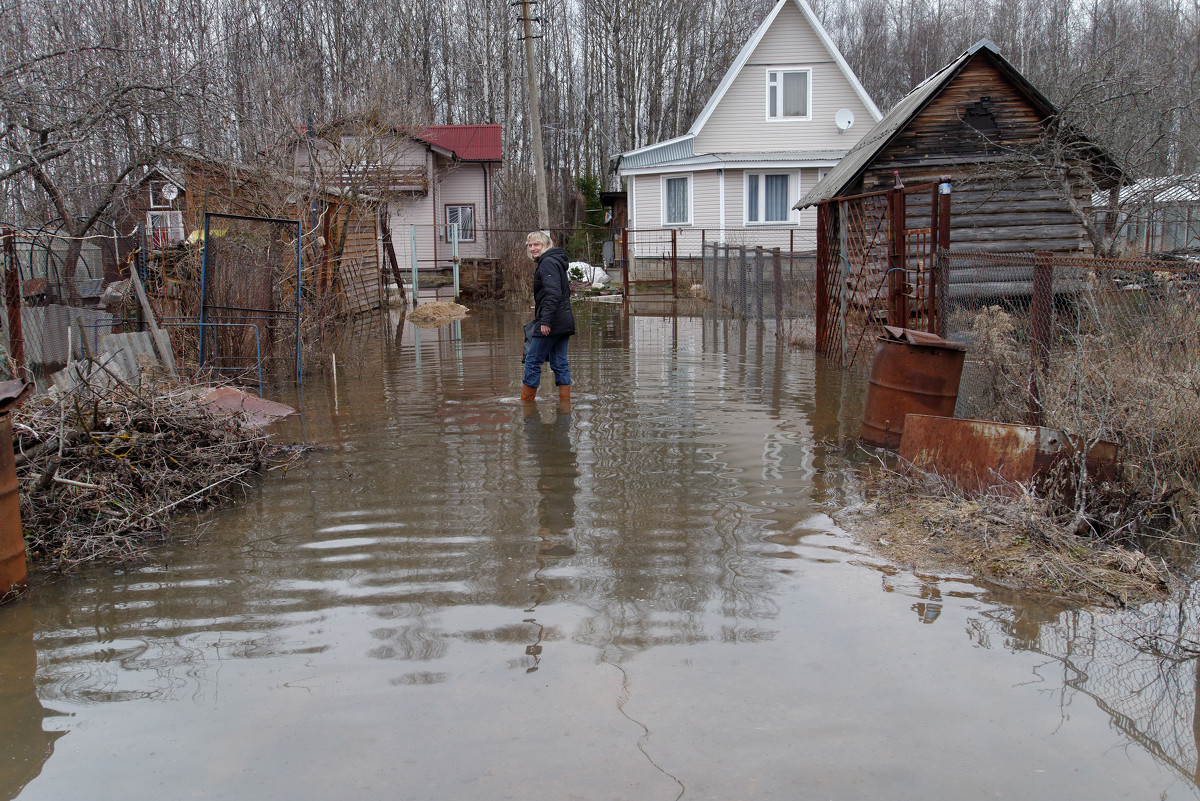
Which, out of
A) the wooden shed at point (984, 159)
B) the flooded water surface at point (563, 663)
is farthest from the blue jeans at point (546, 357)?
the wooden shed at point (984, 159)

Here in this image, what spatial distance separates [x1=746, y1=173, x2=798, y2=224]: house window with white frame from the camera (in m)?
30.9

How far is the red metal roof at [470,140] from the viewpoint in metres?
36.1

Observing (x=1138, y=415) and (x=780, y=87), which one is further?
(x=780, y=87)

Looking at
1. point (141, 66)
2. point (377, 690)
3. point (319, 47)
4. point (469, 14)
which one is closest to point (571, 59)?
point (469, 14)

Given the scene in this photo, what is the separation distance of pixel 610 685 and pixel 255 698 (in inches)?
56.9

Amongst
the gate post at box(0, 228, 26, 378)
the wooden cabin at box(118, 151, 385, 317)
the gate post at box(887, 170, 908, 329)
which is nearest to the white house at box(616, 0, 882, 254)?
the wooden cabin at box(118, 151, 385, 317)

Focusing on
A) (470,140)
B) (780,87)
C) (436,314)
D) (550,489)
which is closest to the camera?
(550,489)

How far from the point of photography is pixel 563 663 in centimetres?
418

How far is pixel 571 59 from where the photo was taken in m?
50.2

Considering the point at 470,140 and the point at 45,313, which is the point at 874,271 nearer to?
the point at 45,313

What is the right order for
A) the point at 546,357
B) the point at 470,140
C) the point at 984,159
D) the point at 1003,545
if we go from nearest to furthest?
the point at 1003,545
the point at 546,357
the point at 984,159
the point at 470,140

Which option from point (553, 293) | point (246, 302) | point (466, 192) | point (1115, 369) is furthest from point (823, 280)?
point (466, 192)

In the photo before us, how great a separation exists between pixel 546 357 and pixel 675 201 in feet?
75.2

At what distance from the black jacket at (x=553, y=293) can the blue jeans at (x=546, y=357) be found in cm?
12
